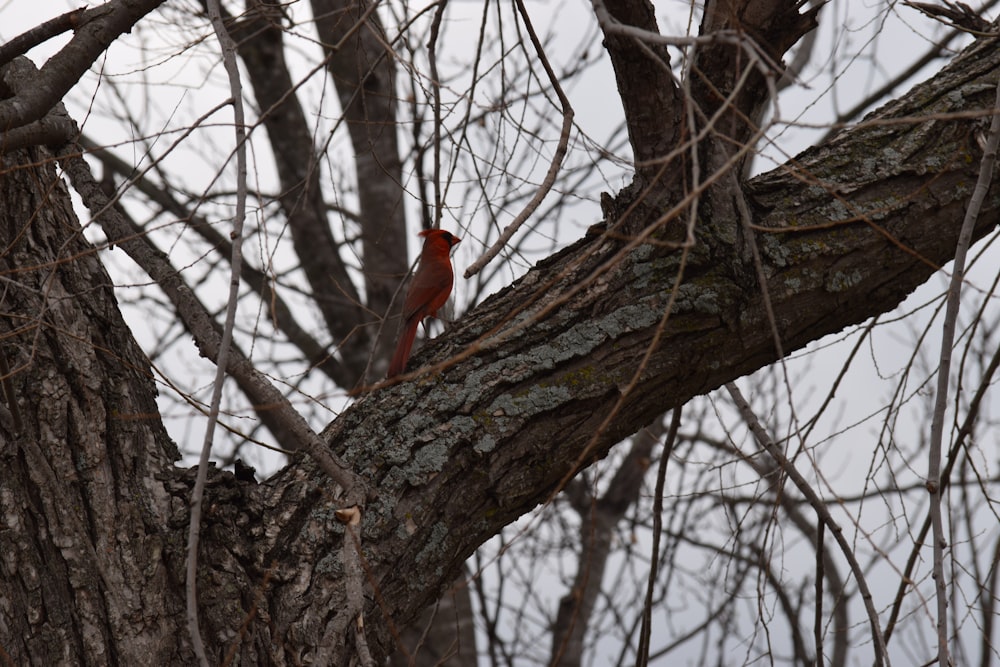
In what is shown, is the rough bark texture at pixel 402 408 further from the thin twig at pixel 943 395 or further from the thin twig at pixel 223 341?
the thin twig at pixel 223 341

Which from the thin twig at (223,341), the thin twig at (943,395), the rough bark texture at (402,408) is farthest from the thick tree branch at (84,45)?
the thin twig at (943,395)

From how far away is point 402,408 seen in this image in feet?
7.88

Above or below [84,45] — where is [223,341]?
below

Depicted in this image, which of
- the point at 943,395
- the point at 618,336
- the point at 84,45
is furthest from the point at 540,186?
the point at 84,45

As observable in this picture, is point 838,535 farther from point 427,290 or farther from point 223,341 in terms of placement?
point 427,290

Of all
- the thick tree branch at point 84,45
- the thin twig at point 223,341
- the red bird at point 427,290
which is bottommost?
the thin twig at point 223,341

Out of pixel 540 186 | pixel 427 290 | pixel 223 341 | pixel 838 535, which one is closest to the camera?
pixel 223 341

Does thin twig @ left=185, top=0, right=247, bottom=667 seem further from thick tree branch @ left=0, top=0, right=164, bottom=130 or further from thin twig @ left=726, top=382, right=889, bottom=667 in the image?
thin twig @ left=726, top=382, right=889, bottom=667

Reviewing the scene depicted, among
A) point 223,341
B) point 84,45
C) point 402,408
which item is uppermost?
point 84,45

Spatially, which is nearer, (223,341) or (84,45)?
(223,341)

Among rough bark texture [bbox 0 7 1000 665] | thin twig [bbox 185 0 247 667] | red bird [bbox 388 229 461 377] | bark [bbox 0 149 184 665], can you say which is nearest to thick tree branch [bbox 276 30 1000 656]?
rough bark texture [bbox 0 7 1000 665]

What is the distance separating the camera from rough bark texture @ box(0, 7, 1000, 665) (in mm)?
2072

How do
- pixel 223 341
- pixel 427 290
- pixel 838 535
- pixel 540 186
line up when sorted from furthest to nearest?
pixel 427 290, pixel 838 535, pixel 540 186, pixel 223 341

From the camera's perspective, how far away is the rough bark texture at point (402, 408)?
6.80 feet
